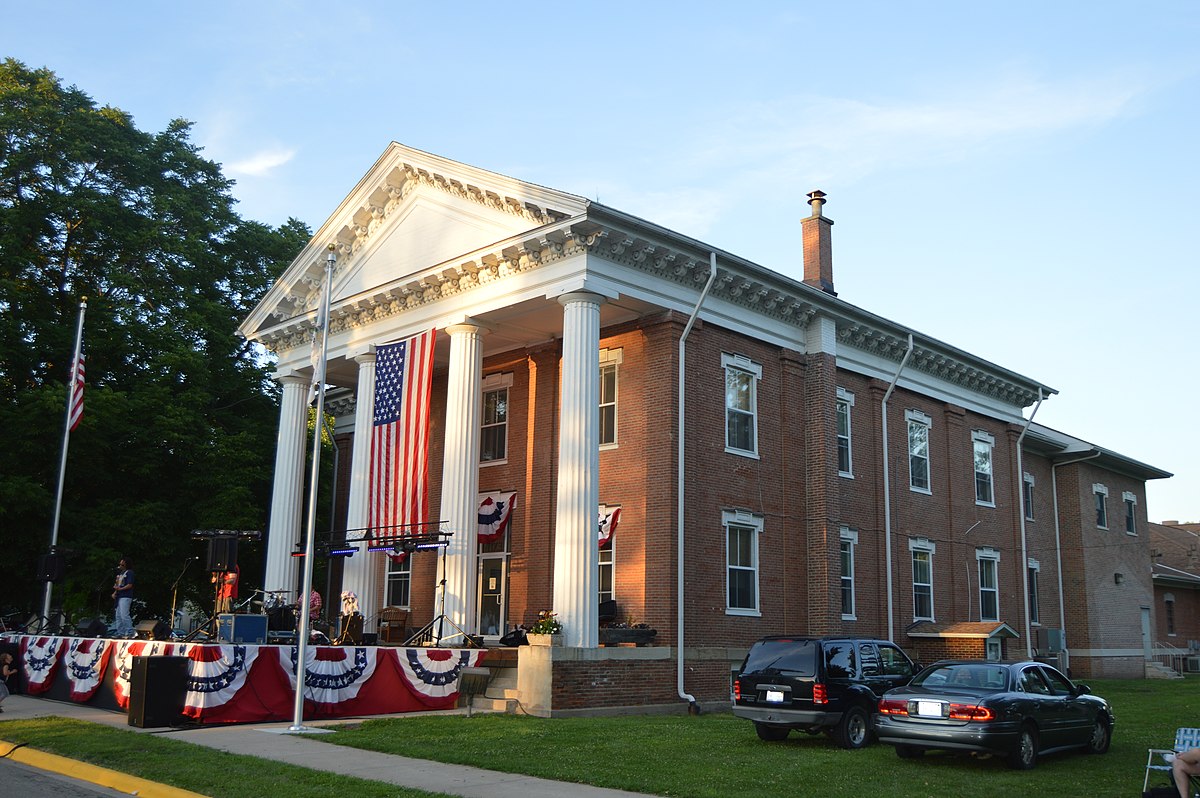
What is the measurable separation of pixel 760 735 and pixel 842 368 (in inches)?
548

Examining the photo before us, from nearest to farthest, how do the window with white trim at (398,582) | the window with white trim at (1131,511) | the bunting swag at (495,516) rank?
the bunting swag at (495,516) < the window with white trim at (398,582) < the window with white trim at (1131,511)

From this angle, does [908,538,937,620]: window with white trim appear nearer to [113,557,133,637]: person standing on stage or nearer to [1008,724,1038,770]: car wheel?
[1008,724,1038,770]: car wheel

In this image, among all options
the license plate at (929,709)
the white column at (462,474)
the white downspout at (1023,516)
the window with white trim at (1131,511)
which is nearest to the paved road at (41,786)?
the license plate at (929,709)

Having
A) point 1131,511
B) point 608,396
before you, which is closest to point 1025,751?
point 608,396

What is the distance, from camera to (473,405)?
2417 cm

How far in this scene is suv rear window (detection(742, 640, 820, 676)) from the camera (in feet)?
52.2

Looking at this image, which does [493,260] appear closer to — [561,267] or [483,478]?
[561,267]

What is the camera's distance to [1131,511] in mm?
43562

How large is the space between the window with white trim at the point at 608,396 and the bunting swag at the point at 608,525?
1.54 m

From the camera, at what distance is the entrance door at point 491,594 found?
87.8 ft

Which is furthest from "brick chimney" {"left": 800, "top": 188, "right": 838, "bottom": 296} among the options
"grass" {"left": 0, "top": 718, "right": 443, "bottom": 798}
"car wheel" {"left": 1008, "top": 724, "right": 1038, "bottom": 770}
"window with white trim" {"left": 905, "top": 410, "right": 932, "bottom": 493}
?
"grass" {"left": 0, "top": 718, "right": 443, "bottom": 798}

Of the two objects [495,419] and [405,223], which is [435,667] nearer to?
[495,419]

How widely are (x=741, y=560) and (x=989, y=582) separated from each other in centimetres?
1321

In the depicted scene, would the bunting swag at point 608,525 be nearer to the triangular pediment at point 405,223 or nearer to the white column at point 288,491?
the triangular pediment at point 405,223
